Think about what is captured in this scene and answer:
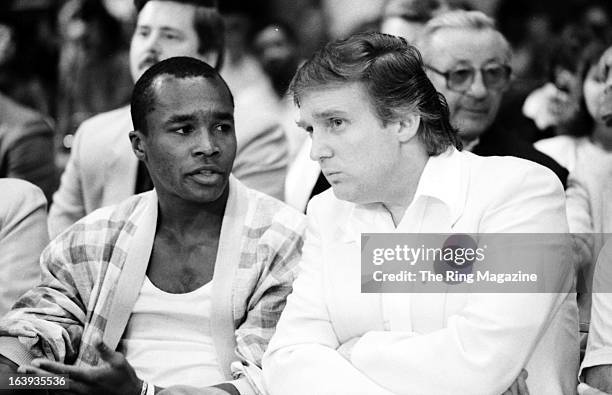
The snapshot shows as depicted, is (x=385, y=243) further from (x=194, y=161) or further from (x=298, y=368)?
(x=194, y=161)

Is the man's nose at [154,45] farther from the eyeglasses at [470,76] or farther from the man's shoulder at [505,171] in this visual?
the man's shoulder at [505,171]

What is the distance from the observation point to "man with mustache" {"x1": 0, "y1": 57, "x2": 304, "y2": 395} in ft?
6.67

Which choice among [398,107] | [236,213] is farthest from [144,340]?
[398,107]

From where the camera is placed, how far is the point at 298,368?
69.8 inches

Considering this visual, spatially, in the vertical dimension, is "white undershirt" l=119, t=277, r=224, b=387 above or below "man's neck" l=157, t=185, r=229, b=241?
below

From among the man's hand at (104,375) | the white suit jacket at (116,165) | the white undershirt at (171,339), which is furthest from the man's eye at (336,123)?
the white suit jacket at (116,165)

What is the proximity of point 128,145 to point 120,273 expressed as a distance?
680mm

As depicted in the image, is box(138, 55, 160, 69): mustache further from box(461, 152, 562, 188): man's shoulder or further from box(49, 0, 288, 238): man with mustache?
box(461, 152, 562, 188): man's shoulder

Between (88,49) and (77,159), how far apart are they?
0.52 m

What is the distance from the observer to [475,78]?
8.29 feet

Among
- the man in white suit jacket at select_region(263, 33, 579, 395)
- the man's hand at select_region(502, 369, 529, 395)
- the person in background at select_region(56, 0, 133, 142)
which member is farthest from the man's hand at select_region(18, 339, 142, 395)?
the person in background at select_region(56, 0, 133, 142)

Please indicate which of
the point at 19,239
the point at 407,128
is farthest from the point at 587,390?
the point at 19,239

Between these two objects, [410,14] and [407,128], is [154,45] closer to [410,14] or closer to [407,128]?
[410,14]

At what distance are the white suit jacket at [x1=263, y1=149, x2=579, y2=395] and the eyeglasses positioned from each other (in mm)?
698
